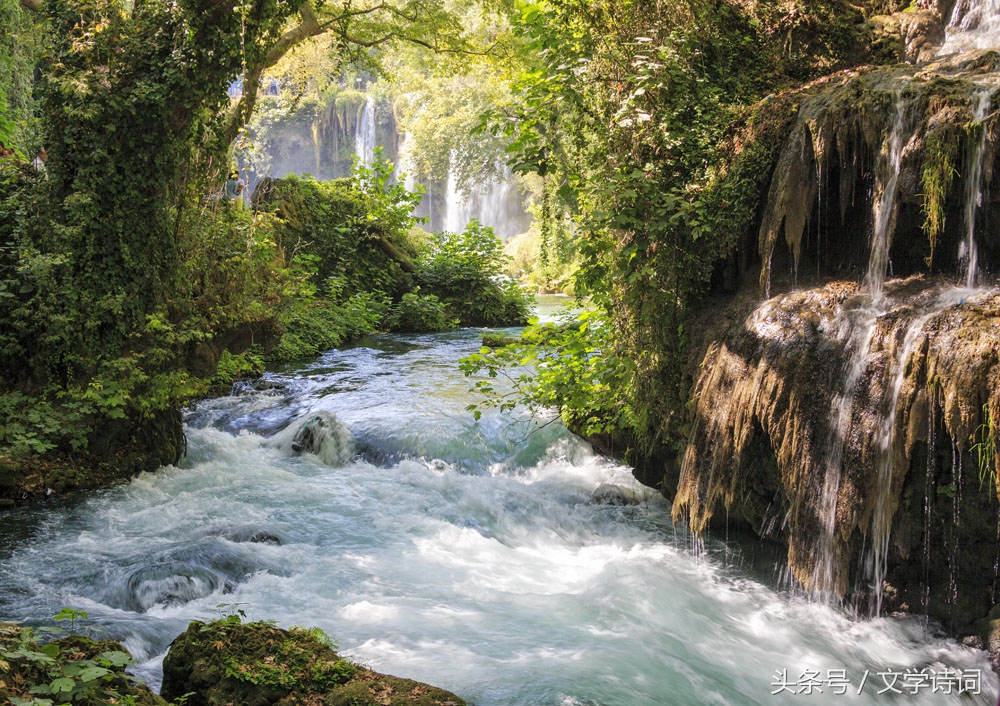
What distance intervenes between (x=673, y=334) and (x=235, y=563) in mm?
3941

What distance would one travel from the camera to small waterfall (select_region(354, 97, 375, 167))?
4297 centimetres

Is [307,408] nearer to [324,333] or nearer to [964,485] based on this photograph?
[324,333]

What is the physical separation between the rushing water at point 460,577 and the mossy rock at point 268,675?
1.91 feet

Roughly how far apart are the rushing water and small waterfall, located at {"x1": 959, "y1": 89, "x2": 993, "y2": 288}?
2405 millimetres

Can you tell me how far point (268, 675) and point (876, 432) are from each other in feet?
11.9

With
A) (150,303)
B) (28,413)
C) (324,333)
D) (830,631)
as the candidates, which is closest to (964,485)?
(830,631)

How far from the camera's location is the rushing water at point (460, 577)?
13.6ft

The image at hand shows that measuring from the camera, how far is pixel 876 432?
4188 mm

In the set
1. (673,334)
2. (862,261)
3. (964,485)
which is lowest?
(964,485)

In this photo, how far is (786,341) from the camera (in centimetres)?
479

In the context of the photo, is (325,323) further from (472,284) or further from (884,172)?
(884,172)

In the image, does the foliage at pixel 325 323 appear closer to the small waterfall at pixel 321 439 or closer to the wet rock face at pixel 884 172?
the small waterfall at pixel 321 439

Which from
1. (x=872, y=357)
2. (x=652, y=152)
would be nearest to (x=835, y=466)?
(x=872, y=357)

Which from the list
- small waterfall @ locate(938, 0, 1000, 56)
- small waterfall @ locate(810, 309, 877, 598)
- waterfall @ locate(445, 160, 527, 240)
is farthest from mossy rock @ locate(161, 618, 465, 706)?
waterfall @ locate(445, 160, 527, 240)
